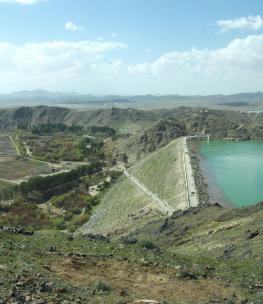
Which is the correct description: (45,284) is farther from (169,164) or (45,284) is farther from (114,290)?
(169,164)

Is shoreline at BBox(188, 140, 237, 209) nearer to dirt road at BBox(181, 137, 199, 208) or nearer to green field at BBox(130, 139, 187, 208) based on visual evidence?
dirt road at BBox(181, 137, 199, 208)

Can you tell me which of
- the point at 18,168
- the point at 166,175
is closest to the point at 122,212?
the point at 166,175

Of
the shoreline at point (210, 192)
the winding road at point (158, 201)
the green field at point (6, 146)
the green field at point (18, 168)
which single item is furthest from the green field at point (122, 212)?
the green field at point (6, 146)

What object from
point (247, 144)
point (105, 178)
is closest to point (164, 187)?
point (105, 178)

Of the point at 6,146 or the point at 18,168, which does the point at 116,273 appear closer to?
the point at 18,168

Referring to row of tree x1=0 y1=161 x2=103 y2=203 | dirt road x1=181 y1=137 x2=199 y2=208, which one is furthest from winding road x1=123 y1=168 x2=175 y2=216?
row of tree x1=0 y1=161 x2=103 y2=203

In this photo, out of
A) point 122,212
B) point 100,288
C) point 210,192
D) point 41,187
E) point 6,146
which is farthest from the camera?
point 6,146
